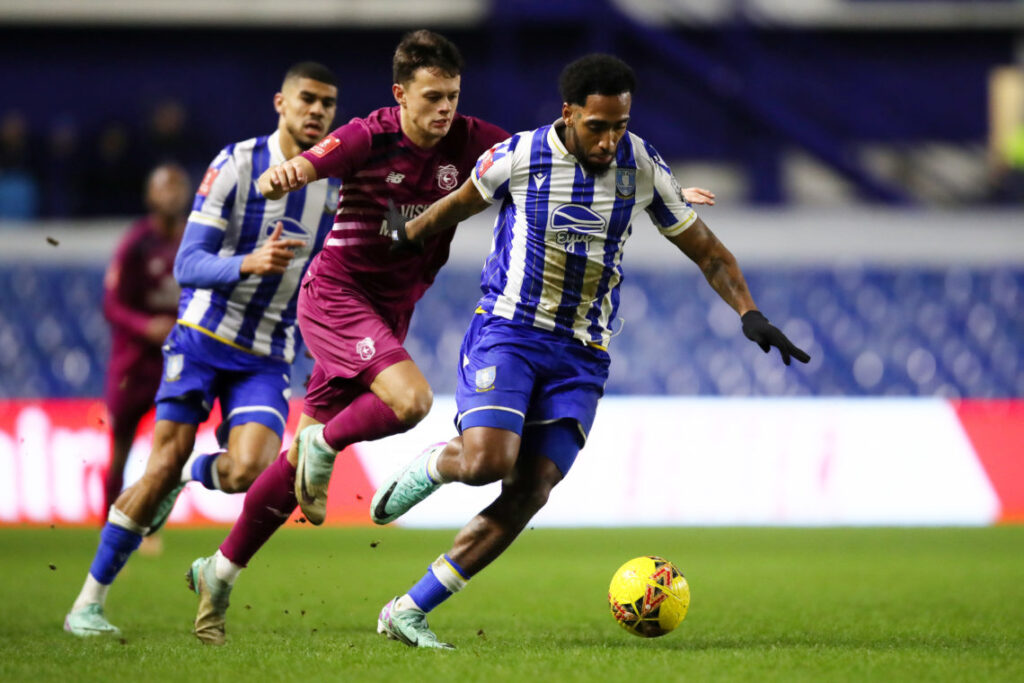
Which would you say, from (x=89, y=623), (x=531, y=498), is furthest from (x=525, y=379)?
(x=89, y=623)

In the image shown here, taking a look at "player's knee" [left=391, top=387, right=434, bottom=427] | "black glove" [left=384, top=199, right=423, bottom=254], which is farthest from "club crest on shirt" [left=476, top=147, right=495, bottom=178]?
"player's knee" [left=391, top=387, right=434, bottom=427]

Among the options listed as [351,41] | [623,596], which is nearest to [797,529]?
[623,596]

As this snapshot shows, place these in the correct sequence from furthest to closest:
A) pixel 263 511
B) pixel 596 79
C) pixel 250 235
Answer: pixel 250 235 < pixel 263 511 < pixel 596 79

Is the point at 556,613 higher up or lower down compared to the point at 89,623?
lower down

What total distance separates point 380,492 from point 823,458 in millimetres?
7459

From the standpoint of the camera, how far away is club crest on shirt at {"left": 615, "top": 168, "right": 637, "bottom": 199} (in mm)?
5086

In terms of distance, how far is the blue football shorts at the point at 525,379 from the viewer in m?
4.99

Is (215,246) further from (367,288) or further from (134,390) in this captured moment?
(134,390)

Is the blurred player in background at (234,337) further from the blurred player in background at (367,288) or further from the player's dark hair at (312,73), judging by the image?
the blurred player in background at (367,288)

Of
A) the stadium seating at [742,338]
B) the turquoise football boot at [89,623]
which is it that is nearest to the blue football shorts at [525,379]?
the turquoise football boot at [89,623]

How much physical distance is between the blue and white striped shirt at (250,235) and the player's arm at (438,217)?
3.31 feet

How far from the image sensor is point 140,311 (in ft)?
29.9

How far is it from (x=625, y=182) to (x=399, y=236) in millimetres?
901

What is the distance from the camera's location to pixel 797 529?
11.9 meters
